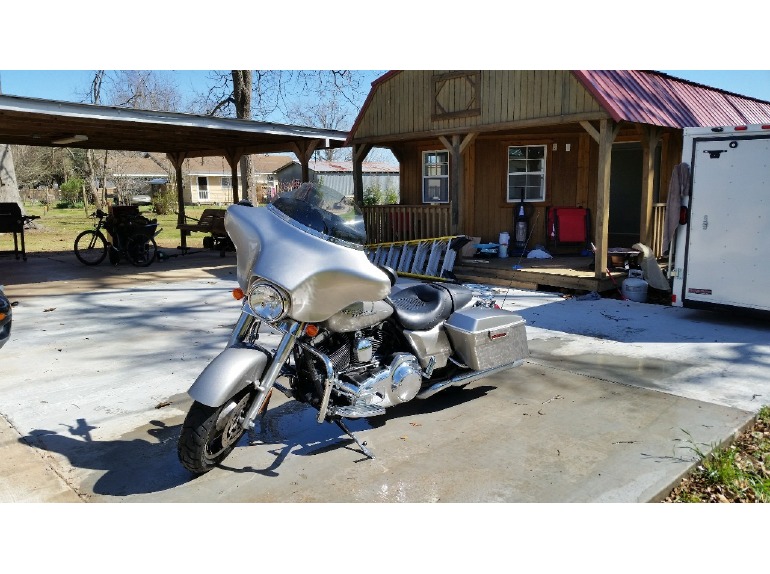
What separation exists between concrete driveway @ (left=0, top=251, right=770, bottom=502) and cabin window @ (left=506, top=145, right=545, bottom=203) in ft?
19.7

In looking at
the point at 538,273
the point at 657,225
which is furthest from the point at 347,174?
the point at 538,273

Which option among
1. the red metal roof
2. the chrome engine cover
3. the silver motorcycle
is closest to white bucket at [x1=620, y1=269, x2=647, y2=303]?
the red metal roof

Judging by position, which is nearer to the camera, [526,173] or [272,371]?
[272,371]

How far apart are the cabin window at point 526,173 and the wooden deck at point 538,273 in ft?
5.54

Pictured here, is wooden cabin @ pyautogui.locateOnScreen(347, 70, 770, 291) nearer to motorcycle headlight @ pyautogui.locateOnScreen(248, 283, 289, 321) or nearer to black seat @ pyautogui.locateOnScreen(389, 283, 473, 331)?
black seat @ pyautogui.locateOnScreen(389, 283, 473, 331)

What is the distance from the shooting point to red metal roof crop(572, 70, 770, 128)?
8.67m

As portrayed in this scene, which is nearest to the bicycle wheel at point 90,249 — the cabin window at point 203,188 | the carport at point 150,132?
the carport at point 150,132

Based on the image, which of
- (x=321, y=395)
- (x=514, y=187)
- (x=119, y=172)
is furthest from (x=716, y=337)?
(x=119, y=172)

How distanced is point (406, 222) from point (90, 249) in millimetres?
6913

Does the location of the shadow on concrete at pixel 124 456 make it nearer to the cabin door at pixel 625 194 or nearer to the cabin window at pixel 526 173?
the cabin window at pixel 526 173

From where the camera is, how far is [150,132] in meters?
11.9

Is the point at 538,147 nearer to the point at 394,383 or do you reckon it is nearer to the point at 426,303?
the point at 426,303

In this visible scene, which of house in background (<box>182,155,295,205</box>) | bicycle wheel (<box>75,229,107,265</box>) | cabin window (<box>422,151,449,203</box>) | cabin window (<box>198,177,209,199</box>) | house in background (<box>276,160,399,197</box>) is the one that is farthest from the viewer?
cabin window (<box>198,177,209,199</box>)

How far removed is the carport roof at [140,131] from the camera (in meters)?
8.84
